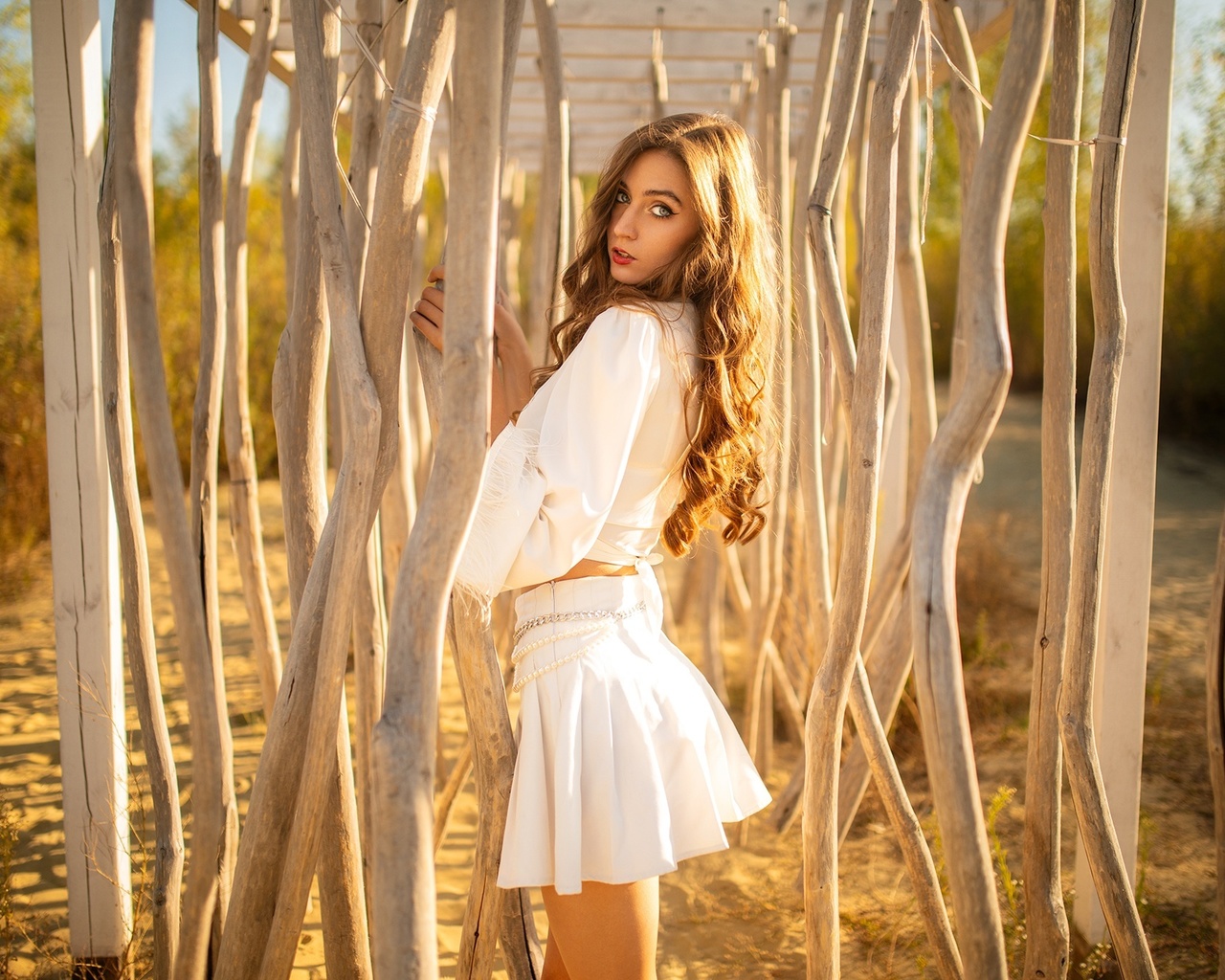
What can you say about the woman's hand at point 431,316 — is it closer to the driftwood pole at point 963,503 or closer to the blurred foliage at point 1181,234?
the driftwood pole at point 963,503

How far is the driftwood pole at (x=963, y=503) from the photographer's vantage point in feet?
3.98

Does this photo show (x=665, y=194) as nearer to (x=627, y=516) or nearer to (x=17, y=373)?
(x=627, y=516)

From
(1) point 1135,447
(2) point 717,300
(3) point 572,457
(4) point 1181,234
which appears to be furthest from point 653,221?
(4) point 1181,234

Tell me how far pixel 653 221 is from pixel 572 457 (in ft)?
1.68

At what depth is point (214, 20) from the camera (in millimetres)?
1729

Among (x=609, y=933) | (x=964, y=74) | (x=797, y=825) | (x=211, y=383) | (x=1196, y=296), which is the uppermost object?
(x=1196, y=296)

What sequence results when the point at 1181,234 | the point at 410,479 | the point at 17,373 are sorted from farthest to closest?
1. the point at 1181,234
2. the point at 17,373
3. the point at 410,479

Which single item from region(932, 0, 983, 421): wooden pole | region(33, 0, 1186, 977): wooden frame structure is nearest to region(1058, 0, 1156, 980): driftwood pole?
region(33, 0, 1186, 977): wooden frame structure

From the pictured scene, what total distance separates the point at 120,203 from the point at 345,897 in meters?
1.23

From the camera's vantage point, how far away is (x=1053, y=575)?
71.2 inches

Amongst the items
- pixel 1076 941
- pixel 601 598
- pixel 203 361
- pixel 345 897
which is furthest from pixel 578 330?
pixel 1076 941

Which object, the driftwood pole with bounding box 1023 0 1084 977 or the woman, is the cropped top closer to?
the woman

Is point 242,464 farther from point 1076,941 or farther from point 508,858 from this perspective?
point 1076,941

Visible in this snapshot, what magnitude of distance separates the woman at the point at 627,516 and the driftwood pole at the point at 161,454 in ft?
1.47
